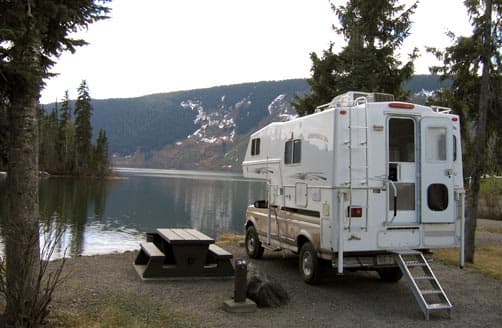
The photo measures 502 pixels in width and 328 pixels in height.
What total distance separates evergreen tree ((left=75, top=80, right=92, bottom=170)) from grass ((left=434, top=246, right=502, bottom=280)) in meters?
71.1

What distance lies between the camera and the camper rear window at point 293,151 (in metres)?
9.41

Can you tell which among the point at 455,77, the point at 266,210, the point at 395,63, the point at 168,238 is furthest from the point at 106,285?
the point at 395,63

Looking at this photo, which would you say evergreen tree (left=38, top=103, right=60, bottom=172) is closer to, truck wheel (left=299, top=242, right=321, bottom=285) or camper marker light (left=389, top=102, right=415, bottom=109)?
truck wheel (left=299, top=242, right=321, bottom=285)

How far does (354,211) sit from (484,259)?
7140 millimetres

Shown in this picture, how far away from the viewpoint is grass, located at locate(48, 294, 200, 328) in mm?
6047

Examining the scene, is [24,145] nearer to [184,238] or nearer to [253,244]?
[184,238]

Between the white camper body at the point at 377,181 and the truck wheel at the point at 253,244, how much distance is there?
2.70 m

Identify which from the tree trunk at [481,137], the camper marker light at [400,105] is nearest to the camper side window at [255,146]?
the camper marker light at [400,105]

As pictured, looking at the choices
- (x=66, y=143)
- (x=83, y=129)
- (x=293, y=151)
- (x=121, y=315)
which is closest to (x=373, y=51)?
(x=293, y=151)

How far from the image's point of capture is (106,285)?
27.1ft

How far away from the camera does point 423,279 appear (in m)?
7.33

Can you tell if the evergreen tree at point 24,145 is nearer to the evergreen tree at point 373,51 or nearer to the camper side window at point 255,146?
the camper side window at point 255,146

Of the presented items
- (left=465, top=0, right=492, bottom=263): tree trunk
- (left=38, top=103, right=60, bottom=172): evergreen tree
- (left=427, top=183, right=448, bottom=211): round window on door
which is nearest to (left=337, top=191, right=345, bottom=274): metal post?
(left=427, top=183, right=448, bottom=211): round window on door

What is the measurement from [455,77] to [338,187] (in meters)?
7.76
